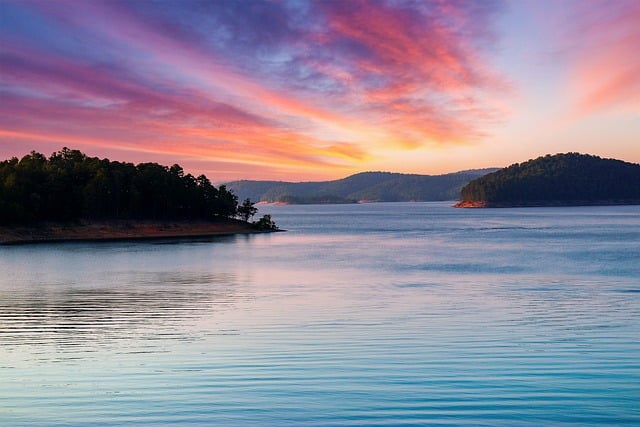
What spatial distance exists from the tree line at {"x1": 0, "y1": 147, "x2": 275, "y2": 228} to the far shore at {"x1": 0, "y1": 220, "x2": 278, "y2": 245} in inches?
133

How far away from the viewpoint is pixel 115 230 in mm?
140875

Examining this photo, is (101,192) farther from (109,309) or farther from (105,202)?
(109,309)

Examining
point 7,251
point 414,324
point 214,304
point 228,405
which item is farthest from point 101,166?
point 228,405

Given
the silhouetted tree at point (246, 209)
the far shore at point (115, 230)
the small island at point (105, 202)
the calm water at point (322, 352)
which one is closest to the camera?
the calm water at point (322, 352)

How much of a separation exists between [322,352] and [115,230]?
12813 centimetres

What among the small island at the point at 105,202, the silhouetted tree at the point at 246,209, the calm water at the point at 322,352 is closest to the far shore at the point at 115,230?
the small island at the point at 105,202

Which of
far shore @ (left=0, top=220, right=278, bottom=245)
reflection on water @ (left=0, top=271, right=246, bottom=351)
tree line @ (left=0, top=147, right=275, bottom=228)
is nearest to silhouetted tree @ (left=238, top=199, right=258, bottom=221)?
tree line @ (left=0, top=147, right=275, bottom=228)

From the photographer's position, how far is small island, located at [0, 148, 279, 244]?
13350 centimetres

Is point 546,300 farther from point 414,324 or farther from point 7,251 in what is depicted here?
point 7,251

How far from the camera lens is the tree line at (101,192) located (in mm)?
136000

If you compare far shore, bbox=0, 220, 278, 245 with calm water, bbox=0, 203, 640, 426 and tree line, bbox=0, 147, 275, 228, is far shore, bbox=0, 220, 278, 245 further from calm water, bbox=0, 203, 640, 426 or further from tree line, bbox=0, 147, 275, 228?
calm water, bbox=0, 203, 640, 426

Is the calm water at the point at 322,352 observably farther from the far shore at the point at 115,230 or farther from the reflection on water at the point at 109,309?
Result: the far shore at the point at 115,230

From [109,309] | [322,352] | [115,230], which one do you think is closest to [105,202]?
[115,230]

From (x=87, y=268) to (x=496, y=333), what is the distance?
177 ft
